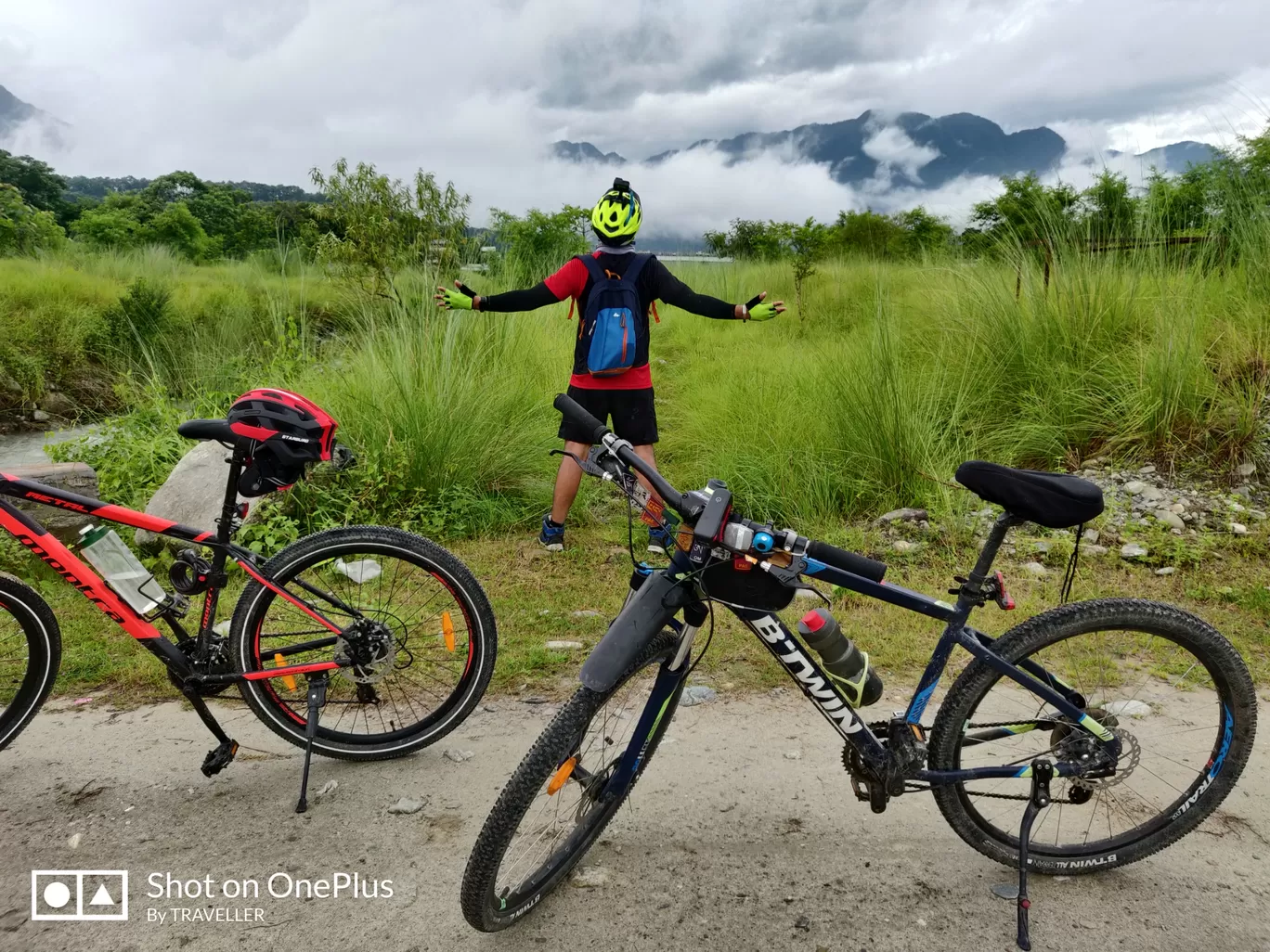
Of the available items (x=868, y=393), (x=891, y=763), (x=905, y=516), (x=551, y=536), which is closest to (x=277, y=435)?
(x=891, y=763)

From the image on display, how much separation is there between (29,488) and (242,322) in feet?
29.6

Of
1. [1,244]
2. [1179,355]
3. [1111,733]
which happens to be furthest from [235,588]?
[1,244]

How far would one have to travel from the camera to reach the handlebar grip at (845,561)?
5.96 feet

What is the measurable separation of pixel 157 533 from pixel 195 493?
2.74 meters

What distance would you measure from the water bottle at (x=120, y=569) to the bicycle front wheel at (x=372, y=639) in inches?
10.7

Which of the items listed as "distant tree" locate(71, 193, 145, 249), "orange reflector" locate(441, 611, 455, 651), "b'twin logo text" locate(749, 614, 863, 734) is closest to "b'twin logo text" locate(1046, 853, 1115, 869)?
"b'twin logo text" locate(749, 614, 863, 734)

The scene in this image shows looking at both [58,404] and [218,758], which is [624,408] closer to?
[218,758]

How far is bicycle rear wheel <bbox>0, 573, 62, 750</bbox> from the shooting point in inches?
102

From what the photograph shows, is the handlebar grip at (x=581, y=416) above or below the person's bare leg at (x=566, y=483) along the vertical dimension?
above

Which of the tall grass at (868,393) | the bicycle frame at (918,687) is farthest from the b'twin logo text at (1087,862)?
the tall grass at (868,393)

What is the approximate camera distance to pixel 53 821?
248cm

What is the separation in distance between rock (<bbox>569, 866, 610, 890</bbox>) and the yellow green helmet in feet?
10.6

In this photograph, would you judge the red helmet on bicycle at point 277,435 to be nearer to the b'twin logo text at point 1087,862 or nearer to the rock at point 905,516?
the b'twin logo text at point 1087,862

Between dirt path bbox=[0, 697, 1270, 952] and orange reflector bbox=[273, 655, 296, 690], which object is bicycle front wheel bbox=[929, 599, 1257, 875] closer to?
dirt path bbox=[0, 697, 1270, 952]
